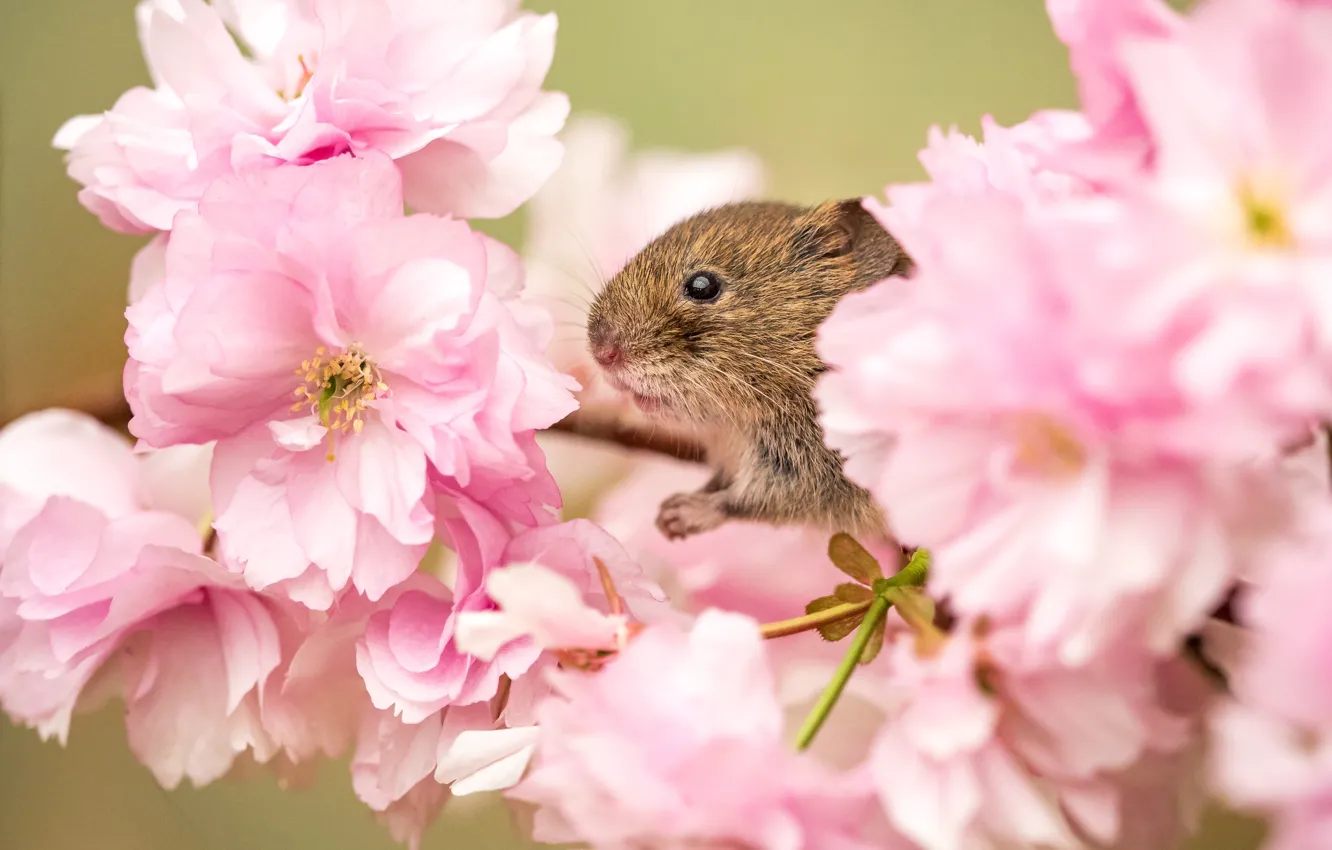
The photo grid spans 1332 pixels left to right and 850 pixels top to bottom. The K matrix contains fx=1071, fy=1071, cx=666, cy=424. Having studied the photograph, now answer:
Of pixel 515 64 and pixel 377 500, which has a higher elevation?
pixel 515 64

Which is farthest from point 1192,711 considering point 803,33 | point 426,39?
point 803,33

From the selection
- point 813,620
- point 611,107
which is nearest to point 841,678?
point 813,620

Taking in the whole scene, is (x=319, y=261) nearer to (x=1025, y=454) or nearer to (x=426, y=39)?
(x=426, y=39)

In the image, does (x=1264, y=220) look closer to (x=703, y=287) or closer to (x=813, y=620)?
(x=813, y=620)

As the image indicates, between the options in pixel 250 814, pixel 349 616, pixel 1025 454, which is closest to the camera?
pixel 1025 454

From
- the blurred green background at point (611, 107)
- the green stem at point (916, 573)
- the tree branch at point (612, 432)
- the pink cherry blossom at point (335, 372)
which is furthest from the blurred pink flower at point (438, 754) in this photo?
the blurred green background at point (611, 107)

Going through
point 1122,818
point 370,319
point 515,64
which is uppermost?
point 515,64
